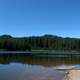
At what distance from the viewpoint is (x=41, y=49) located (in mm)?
199875

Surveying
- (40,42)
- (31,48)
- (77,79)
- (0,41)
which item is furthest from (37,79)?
(40,42)

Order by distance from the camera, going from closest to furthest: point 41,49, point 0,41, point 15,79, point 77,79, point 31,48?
point 77,79 < point 15,79 < point 0,41 < point 31,48 < point 41,49

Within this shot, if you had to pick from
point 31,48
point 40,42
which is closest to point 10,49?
point 31,48

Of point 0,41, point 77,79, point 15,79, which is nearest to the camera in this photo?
point 77,79

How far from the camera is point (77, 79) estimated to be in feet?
94.9

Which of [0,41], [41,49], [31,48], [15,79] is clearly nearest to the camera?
[15,79]

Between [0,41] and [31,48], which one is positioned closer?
[0,41]

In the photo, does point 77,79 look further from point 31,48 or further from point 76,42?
point 76,42

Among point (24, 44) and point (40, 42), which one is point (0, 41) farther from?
point (40, 42)

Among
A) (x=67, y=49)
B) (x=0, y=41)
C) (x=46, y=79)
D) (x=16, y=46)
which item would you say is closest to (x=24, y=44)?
(x=16, y=46)

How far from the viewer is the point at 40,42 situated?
656 feet

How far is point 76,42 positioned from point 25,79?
Answer: 171m

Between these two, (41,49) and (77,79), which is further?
(41,49)

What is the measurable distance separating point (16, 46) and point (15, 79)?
14575cm
